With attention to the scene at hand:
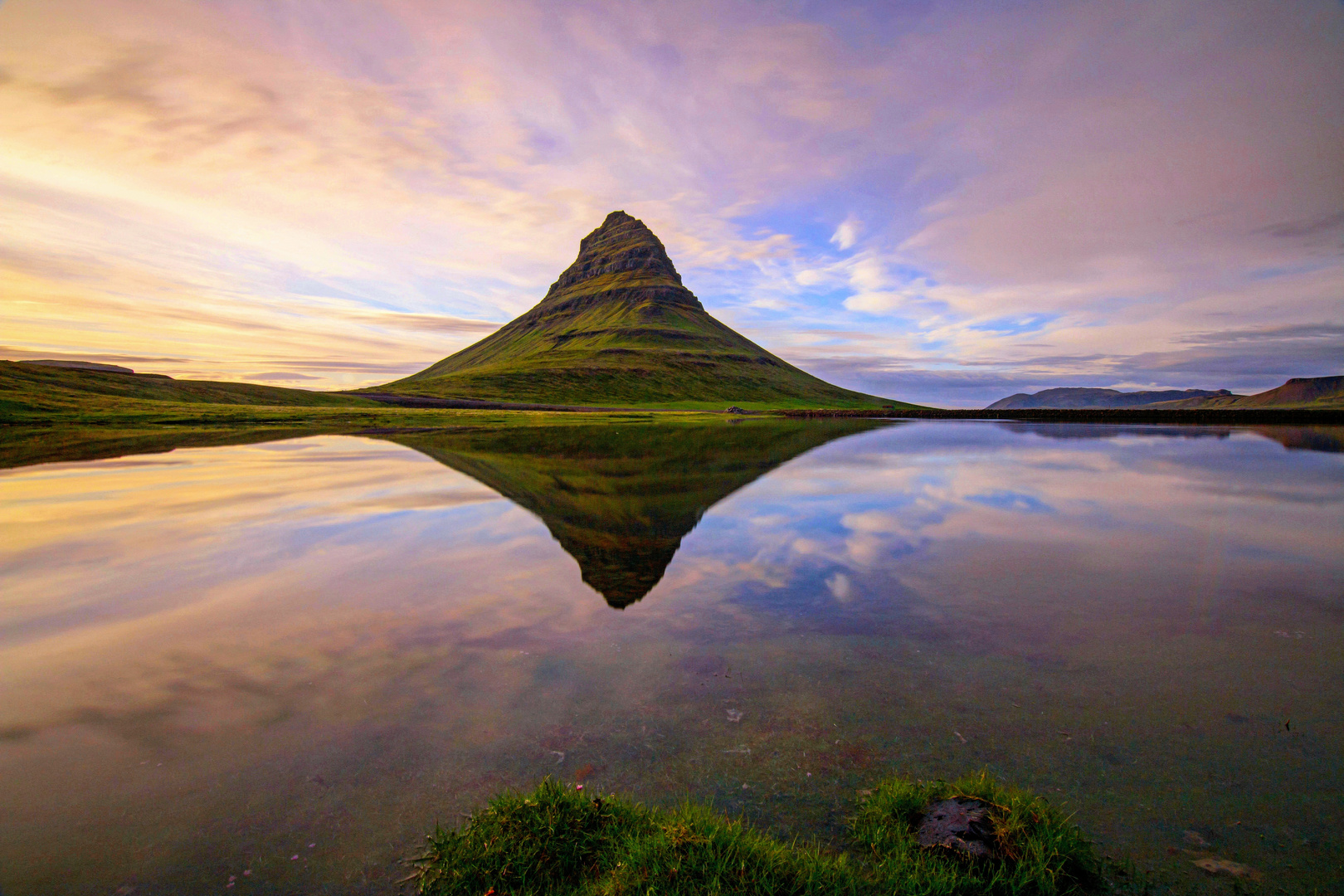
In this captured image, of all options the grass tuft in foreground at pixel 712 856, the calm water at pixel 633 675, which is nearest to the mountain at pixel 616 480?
the calm water at pixel 633 675

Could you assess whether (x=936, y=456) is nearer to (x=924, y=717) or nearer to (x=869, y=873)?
(x=924, y=717)

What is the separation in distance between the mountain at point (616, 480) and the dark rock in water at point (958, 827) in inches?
296

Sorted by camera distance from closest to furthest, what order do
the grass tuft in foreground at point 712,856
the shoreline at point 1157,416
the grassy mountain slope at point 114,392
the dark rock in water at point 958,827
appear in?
the grass tuft in foreground at point 712,856 → the dark rock in water at point 958,827 → the grassy mountain slope at point 114,392 → the shoreline at point 1157,416

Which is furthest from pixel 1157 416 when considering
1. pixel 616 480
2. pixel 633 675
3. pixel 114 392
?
pixel 114 392

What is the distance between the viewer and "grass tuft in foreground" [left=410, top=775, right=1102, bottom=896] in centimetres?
474

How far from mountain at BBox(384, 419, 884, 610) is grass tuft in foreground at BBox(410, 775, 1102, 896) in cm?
662

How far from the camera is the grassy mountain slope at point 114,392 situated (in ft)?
284

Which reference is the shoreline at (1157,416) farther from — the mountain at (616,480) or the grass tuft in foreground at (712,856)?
the grass tuft in foreground at (712,856)

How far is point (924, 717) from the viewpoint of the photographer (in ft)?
24.2

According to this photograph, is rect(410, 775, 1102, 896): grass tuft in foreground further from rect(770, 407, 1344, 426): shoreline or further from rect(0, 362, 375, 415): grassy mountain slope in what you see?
rect(770, 407, 1344, 426): shoreline

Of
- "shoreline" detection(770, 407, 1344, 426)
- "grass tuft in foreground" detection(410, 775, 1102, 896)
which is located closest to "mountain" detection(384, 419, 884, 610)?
"grass tuft in foreground" detection(410, 775, 1102, 896)

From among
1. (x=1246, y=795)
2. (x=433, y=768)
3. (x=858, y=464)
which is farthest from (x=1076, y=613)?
(x=858, y=464)

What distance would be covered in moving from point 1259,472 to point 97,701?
5092 centimetres

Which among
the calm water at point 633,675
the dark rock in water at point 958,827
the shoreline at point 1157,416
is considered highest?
the shoreline at point 1157,416
